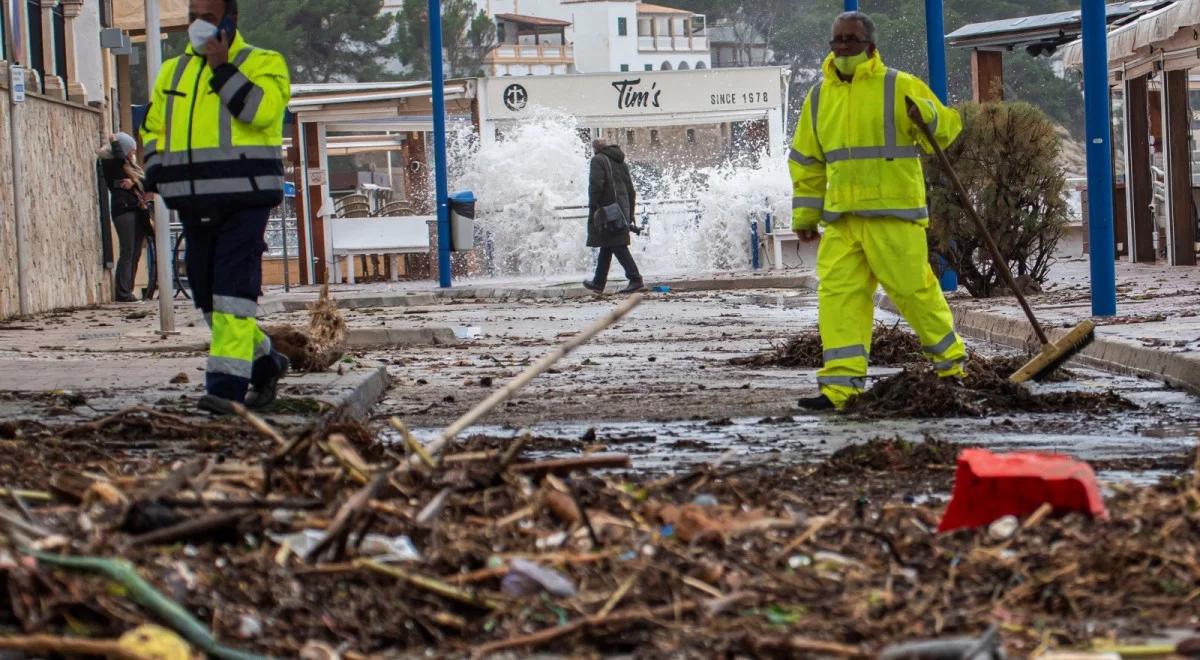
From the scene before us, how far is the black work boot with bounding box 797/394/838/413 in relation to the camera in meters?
9.56

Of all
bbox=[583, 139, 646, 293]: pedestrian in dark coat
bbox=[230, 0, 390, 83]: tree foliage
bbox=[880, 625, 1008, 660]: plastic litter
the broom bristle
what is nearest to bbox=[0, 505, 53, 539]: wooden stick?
bbox=[880, 625, 1008, 660]: plastic litter

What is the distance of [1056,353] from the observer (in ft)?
33.5

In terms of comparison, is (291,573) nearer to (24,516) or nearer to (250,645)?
(250,645)

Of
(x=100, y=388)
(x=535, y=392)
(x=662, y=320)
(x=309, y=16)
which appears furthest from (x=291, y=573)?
(x=309, y=16)

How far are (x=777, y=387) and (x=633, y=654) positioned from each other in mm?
6926

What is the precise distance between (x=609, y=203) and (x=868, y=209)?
15.9 meters

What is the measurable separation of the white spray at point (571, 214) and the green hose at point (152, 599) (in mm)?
27990

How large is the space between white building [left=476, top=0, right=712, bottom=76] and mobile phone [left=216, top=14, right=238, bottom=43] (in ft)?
346

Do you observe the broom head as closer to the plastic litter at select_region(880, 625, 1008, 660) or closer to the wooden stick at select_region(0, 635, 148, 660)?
the plastic litter at select_region(880, 625, 1008, 660)

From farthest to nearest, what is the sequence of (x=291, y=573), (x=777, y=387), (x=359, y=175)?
1. (x=359, y=175)
2. (x=777, y=387)
3. (x=291, y=573)

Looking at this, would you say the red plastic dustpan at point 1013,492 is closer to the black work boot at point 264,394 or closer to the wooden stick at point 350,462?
the wooden stick at point 350,462

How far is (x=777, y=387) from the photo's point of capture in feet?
36.2

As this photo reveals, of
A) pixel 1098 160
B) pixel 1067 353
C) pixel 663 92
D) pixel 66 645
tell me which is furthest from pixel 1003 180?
pixel 663 92

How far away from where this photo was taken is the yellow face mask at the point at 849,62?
32.1 ft
